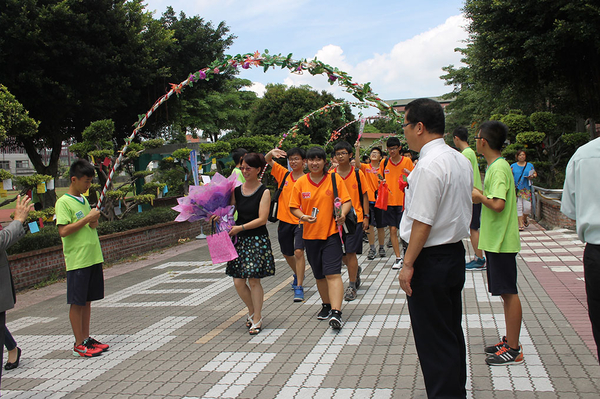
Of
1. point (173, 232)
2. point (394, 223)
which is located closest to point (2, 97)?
point (173, 232)

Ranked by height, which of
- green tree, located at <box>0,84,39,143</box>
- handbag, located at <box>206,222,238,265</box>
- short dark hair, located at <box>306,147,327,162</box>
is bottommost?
handbag, located at <box>206,222,238,265</box>

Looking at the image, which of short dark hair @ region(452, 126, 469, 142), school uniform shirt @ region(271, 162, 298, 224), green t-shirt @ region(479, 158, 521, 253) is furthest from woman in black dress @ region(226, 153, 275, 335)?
short dark hair @ region(452, 126, 469, 142)

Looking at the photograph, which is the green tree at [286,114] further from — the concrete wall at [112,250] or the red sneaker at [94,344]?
the red sneaker at [94,344]

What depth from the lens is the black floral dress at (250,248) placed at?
202 inches

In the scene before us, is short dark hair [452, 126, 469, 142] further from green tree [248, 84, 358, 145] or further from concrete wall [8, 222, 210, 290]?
green tree [248, 84, 358, 145]

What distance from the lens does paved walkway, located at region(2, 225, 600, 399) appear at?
3742mm

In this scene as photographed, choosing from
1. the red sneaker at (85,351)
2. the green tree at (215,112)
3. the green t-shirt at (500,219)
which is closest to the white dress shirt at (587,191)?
the green t-shirt at (500,219)

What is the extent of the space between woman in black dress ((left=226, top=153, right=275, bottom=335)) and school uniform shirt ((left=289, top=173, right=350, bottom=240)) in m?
0.43

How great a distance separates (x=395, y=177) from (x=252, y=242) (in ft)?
13.8

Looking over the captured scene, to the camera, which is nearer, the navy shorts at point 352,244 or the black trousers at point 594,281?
the black trousers at point 594,281

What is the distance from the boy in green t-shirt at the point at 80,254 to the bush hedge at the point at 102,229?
15.1ft

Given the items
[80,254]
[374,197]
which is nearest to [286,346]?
[80,254]

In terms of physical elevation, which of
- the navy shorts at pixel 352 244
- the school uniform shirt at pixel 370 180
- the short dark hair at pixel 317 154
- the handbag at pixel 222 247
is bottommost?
the navy shorts at pixel 352 244

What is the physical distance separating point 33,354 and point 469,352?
171 inches
